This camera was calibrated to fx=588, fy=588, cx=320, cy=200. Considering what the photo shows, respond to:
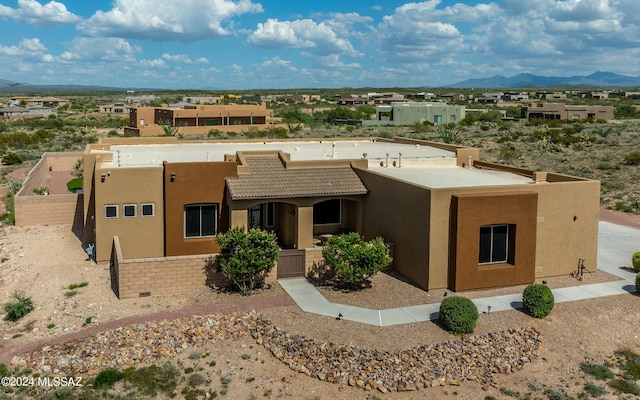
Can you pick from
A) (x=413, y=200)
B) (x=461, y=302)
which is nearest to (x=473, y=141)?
(x=413, y=200)

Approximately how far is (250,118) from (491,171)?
57455 mm

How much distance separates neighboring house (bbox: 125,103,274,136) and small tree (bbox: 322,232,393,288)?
2206 inches

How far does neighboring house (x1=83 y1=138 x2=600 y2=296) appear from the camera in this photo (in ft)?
63.9

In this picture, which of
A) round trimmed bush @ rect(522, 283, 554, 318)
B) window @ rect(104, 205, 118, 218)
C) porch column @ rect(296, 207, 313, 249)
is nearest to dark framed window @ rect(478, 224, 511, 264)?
round trimmed bush @ rect(522, 283, 554, 318)

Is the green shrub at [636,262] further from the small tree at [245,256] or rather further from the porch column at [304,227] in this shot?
the small tree at [245,256]

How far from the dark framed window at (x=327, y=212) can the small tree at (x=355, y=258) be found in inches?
199

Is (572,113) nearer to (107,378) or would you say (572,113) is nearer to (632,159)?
(632,159)

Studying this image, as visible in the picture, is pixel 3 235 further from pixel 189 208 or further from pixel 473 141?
pixel 473 141

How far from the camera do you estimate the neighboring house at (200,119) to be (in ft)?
244

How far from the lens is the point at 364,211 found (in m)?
24.1

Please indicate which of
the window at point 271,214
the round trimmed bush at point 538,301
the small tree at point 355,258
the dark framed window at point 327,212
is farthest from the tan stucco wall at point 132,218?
the round trimmed bush at point 538,301

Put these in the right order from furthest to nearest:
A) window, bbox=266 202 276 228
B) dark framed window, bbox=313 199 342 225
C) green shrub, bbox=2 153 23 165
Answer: green shrub, bbox=2 153 23 165 → window, bbox=266 202 276 228 → dark framed window, bbox=313 199 342 225

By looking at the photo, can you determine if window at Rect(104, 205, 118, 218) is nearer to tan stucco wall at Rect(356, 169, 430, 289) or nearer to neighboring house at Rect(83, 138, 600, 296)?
neighboring house at Rect(83, 138, 600, 296)

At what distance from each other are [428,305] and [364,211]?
21.7 feet
